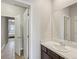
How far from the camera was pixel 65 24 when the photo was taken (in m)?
2.70

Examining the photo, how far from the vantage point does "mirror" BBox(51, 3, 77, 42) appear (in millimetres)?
2311

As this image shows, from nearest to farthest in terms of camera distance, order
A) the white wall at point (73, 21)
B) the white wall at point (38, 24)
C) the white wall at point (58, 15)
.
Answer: the white wall at point (73, 21)
the white wall at point (58, 15)
the white wall at point (38, 24)

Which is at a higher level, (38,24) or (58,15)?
(58,15)

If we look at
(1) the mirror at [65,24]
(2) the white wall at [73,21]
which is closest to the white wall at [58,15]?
(1) the mirror at [65,24]

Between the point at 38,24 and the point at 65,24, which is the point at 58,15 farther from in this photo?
the point at 38,24

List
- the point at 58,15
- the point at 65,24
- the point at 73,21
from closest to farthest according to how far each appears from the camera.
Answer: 1. the point at 73,21
2. the point at 65,24
3. the point at 58,15

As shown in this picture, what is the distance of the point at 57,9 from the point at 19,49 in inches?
115

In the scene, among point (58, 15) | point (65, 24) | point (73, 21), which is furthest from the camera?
point (58, 15)

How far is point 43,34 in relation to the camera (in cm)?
334

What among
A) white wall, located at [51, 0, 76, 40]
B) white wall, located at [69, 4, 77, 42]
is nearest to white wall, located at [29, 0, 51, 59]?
white wall, located at [51, 0, 76, 40]

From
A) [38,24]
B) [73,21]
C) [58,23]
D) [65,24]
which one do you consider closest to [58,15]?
[58,23]

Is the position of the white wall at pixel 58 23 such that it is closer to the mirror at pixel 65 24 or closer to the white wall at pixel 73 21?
the mirror at pixel 65 24

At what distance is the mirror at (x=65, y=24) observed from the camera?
2.31 m

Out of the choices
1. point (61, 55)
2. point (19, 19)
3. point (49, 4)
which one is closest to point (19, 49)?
point (19, 19)
